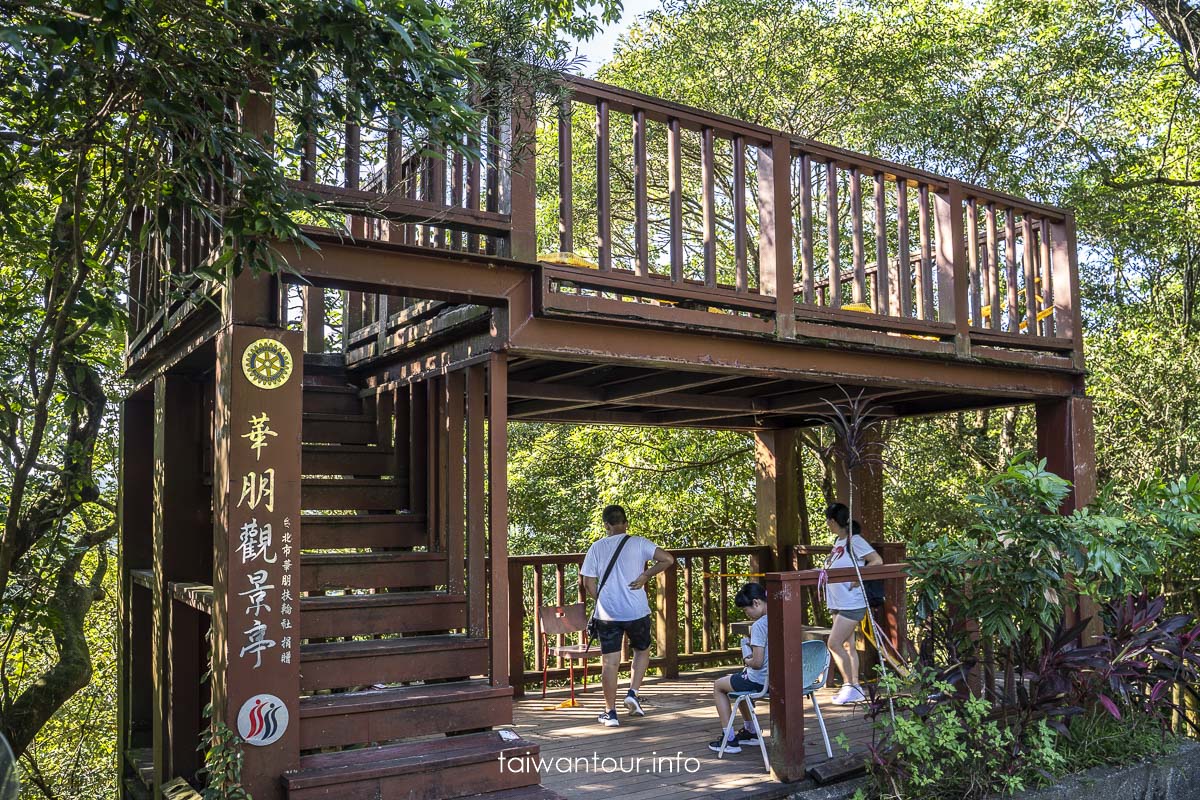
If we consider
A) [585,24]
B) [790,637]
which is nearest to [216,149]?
[790,637]

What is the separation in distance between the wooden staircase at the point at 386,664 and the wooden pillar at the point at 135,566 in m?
1.33

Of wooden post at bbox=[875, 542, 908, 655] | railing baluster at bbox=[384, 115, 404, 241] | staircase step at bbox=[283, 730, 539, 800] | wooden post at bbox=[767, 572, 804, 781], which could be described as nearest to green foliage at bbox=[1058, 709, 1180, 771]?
wooden post at bbox=[875, 542, 908, 655]

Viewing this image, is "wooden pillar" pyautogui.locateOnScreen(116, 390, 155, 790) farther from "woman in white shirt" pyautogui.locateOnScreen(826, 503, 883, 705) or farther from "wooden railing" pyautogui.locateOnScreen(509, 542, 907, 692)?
"woman in white shirt" pyautogui.locateOnScreen(826, 503, 883, 705)

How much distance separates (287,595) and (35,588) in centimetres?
493

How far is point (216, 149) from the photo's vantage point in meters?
4.29

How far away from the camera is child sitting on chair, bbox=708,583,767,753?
6117 mm

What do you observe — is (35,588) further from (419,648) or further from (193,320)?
(419,648)

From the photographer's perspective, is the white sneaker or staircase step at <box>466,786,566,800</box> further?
the white sneaker

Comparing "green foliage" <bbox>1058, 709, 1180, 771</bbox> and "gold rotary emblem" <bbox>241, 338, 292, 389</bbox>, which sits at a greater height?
"gold rotary emblem" <bbox>241, 338, 292, 389</bbox>

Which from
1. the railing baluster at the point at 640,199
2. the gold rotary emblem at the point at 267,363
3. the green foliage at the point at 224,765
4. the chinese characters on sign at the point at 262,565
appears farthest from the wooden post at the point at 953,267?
the green foliage at the point at 224,765

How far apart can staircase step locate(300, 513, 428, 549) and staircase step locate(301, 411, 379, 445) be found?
722 millimetres

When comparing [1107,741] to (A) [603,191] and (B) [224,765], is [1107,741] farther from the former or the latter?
(B) [224,765]

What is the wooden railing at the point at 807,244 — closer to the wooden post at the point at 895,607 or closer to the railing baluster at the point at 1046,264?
the railing baluster at the point at 1046,264

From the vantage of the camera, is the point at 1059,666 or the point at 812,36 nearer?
the point at 1059,666
